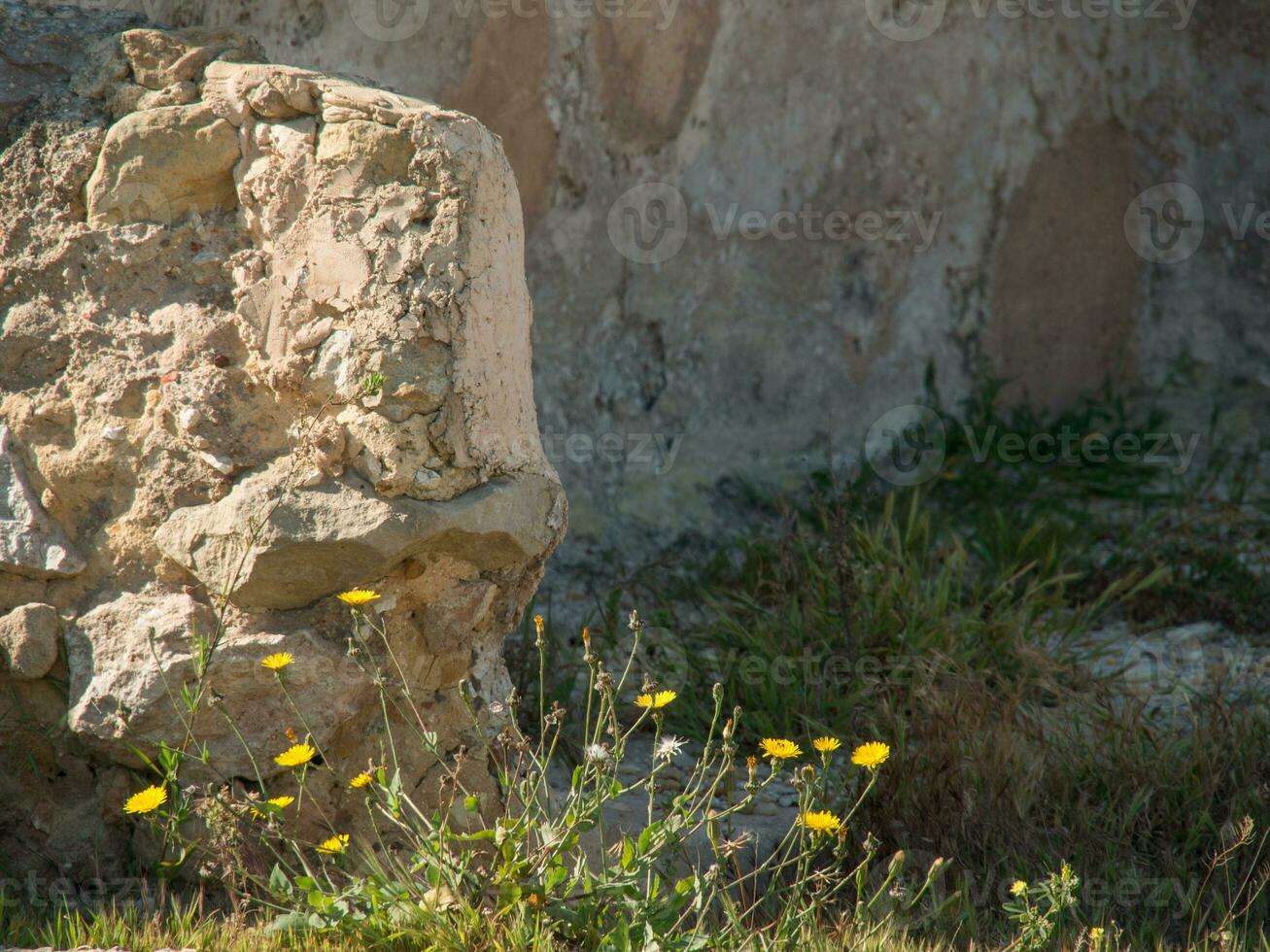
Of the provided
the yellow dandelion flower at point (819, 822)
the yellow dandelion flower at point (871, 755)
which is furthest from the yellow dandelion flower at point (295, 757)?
the yellow dandelion flower at point (871, 755)

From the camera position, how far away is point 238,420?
2.26 meters

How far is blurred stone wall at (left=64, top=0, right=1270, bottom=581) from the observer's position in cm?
420

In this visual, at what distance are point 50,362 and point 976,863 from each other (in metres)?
1.93

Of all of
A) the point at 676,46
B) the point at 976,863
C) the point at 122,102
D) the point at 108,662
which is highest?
the point at 676,46

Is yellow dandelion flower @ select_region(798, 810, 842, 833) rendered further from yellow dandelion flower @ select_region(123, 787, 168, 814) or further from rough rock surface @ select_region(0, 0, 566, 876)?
yellow dandelion flower @ select_region(123, 787, 168, 814)

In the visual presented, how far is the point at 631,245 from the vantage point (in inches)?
175

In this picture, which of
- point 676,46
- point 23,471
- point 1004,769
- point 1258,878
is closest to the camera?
point 23,471

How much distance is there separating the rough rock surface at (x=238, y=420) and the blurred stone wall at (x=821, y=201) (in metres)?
1.37

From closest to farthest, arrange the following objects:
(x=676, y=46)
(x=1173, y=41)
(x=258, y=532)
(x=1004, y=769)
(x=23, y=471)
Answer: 1. (x=258, y=532)
2. (x=23, y=471)
3. (x=1004, y=769)
4. (x=676, y=46)
5. (x=1173, y=41)

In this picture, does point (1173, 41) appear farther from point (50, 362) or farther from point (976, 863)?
point (50, 362)

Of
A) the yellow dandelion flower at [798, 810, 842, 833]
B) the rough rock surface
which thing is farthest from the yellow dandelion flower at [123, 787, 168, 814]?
the yellow dandelion flower at [798, 810, 842, 833]

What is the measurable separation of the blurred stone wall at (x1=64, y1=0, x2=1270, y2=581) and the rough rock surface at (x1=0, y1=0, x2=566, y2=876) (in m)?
1.37

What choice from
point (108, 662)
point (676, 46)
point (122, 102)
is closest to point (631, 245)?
point (676, 46)

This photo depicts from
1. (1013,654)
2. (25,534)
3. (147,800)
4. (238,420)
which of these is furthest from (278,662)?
(1013,654)
